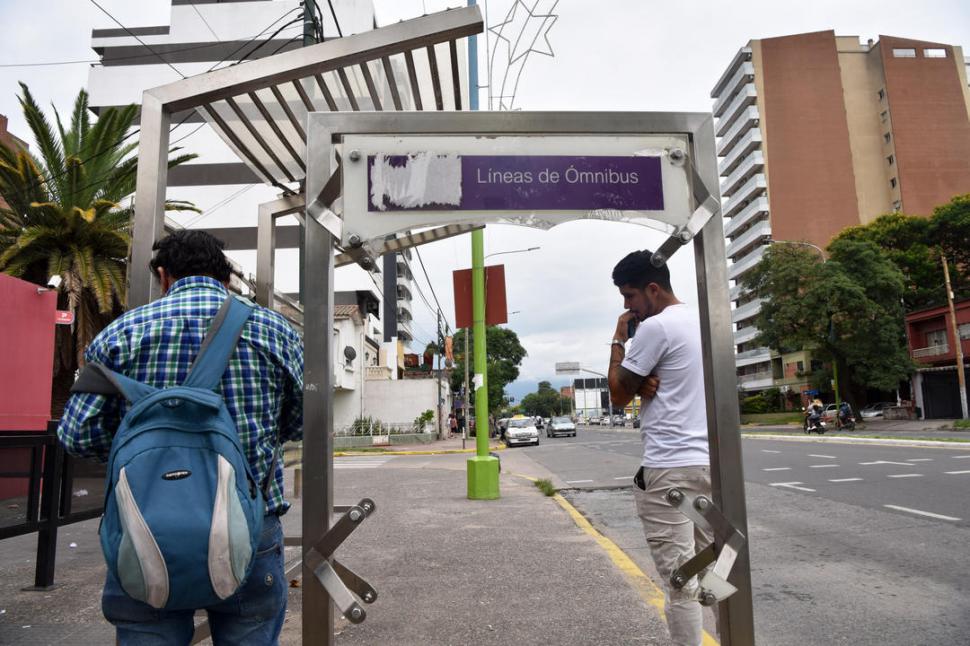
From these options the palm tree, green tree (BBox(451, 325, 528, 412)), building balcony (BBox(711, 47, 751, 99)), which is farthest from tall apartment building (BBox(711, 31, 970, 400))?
the palm tree

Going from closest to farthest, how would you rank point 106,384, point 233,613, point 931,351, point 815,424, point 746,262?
point 106,384
point 233,613
point 815,424
point 931,351
point 746,262

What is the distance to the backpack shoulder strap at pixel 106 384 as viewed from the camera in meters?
1.79

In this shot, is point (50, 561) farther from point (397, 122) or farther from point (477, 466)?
point (477, 466)

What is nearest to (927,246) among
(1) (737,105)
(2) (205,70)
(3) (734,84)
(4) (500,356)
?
(1) (737,105)

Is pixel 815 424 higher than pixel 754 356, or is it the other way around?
pixel 754 356

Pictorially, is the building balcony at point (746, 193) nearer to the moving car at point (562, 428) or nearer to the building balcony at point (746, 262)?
the building balcony at point (746, 262)

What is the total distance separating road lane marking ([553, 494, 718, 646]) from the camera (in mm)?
Answer: 4066

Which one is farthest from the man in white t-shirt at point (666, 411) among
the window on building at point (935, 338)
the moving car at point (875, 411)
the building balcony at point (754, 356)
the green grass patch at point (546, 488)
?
the building balcony at point (754, 356)

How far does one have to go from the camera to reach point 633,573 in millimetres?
4961

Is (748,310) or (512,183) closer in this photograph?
(512,183)

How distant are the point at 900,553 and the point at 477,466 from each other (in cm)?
499

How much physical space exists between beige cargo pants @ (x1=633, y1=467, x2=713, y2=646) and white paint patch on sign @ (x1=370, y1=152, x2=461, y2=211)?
4.68 ft

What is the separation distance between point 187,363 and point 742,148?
74.3 metres

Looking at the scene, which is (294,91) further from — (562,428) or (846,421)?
(562,428)
